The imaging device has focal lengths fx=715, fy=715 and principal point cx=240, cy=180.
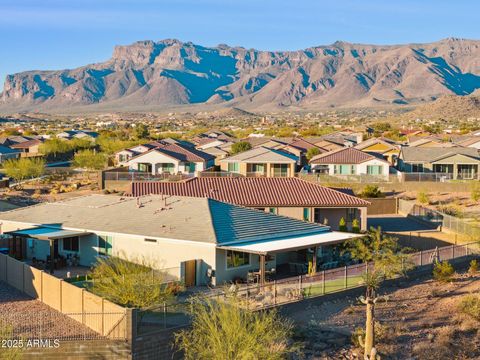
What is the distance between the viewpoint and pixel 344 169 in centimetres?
6856

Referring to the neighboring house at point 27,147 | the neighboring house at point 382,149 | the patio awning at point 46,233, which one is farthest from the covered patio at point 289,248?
the neighboring house at point 27,147

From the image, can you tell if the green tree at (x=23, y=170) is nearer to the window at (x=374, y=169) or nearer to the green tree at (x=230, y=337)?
the window at (x=374, y=169)

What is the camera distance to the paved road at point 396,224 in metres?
45.8

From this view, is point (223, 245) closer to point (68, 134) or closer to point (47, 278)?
point (47, 278)

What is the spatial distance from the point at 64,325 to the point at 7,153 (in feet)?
247

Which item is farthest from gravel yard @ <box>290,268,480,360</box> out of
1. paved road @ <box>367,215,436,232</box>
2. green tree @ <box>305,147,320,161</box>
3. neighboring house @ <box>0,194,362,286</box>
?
green tree @ <box>305,147,320,161</box>

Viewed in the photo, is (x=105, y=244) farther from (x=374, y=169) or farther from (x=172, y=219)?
(x=374, y=169)

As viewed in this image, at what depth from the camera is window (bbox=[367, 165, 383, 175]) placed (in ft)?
222

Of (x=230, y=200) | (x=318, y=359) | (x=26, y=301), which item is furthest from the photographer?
(x=230, y=200)

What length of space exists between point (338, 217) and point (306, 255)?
874 cm

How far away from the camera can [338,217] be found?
42.2m

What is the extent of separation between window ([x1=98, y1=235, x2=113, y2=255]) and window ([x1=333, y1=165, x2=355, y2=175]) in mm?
38750

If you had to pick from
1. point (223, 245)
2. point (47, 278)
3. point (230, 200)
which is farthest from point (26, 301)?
point (230, 200)

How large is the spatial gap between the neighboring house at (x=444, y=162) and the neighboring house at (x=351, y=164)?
4057 mm
